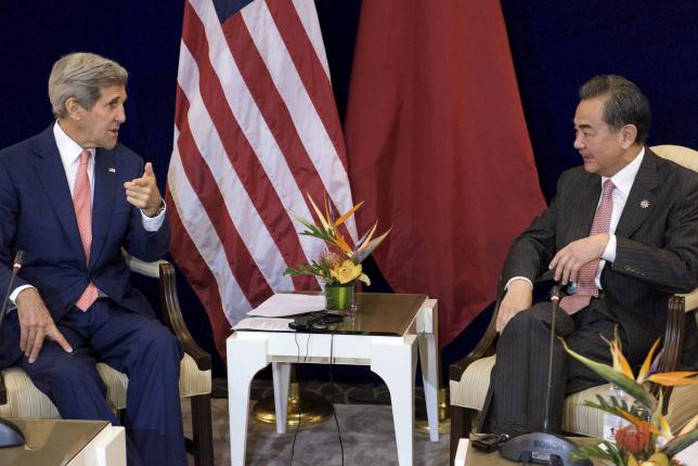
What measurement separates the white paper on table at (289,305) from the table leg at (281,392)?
339 millimetres

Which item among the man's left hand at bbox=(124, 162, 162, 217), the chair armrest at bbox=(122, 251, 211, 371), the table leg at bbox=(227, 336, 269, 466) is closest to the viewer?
the man's left hand at bbox=(124, 162, 162, 217)

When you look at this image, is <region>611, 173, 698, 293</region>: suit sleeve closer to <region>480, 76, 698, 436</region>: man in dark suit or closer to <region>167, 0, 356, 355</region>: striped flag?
<region>480, 76, 698, 436</region>: man in dark suit

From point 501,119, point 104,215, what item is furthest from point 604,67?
point 104,215

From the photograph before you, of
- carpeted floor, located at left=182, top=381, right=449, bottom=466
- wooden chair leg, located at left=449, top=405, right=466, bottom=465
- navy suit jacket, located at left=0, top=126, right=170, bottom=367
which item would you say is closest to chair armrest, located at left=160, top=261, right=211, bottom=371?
navy suit jacket, located at left=0, top=126, right=170, bottom=367

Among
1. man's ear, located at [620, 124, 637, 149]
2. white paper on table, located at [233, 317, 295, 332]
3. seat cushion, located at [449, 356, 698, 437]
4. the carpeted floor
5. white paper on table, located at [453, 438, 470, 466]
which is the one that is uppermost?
man's ear, located at [620, 124, 637, 149]

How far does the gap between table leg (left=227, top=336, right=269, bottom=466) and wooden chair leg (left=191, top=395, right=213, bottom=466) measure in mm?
90

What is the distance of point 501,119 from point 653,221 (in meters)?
0.92

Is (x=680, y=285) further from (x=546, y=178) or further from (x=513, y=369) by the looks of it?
(x=546, y=178)

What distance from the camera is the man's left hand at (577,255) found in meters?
2.99

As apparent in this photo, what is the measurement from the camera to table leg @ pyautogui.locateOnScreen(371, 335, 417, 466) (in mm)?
3119

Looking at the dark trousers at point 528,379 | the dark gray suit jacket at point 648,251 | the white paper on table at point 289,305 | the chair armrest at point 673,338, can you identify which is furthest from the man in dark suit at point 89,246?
the chair armrest at point 673,338

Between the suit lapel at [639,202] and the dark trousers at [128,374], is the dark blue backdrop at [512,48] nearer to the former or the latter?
the suit lapel at [639,202]

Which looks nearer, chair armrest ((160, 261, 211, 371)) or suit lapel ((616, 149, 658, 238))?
suit lapel ((616, 149, 658, 238))

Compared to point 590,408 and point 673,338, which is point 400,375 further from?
point 673,338
